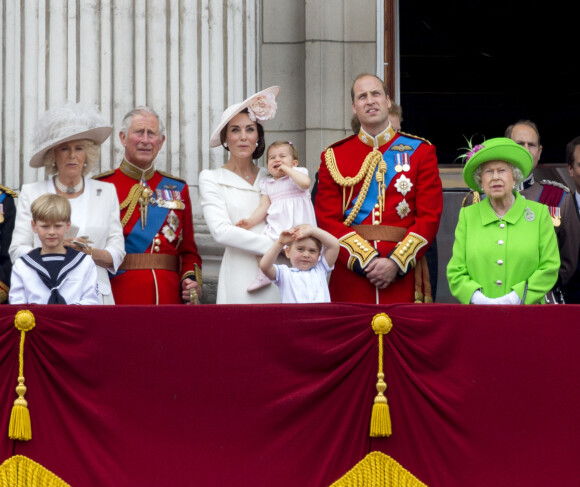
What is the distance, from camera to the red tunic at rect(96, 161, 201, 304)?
726cm

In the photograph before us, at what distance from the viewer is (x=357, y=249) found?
7.06 meters

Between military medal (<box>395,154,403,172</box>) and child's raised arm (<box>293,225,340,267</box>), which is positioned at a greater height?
military medal (<box>395,154,403,172</box>)

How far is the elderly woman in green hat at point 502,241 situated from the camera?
22.0 feet

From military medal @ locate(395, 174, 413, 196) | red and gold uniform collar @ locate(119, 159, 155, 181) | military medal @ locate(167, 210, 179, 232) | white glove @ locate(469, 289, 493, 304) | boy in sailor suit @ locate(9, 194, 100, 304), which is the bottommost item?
white glove @ locate(469, 289, 493, 304)

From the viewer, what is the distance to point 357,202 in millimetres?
7246

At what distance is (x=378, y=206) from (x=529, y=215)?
2.57ft

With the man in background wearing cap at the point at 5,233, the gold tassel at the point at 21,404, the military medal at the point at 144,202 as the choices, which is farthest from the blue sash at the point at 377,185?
the gold tassel at the point at 21,404

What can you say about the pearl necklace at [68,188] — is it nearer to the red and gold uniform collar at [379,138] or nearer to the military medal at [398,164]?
the red and gold uniform collar at [379,138]

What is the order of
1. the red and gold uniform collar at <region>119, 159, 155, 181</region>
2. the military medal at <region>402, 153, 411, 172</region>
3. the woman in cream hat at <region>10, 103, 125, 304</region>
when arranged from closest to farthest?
the woman in cream hat at <region>10, 103, 125, 304</region>
the military medal at <region>402, 153, 411, 172</region>
the red and gold uniform collar at <region>119, 159, 155, 181</region>

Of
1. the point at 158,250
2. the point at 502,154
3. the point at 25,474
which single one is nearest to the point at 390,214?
the point at 502,154

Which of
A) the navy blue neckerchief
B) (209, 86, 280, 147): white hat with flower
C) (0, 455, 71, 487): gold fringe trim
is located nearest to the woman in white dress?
(209, 86, 280, 147): white hat with flower

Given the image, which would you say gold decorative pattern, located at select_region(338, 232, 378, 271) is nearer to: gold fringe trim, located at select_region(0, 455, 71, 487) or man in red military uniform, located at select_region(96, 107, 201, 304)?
man in red military uniform, located at select_region(96, 107, 201, 304)

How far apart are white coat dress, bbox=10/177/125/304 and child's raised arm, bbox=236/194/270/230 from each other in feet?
1.94

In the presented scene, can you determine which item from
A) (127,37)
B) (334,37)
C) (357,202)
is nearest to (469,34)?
(334,37)
